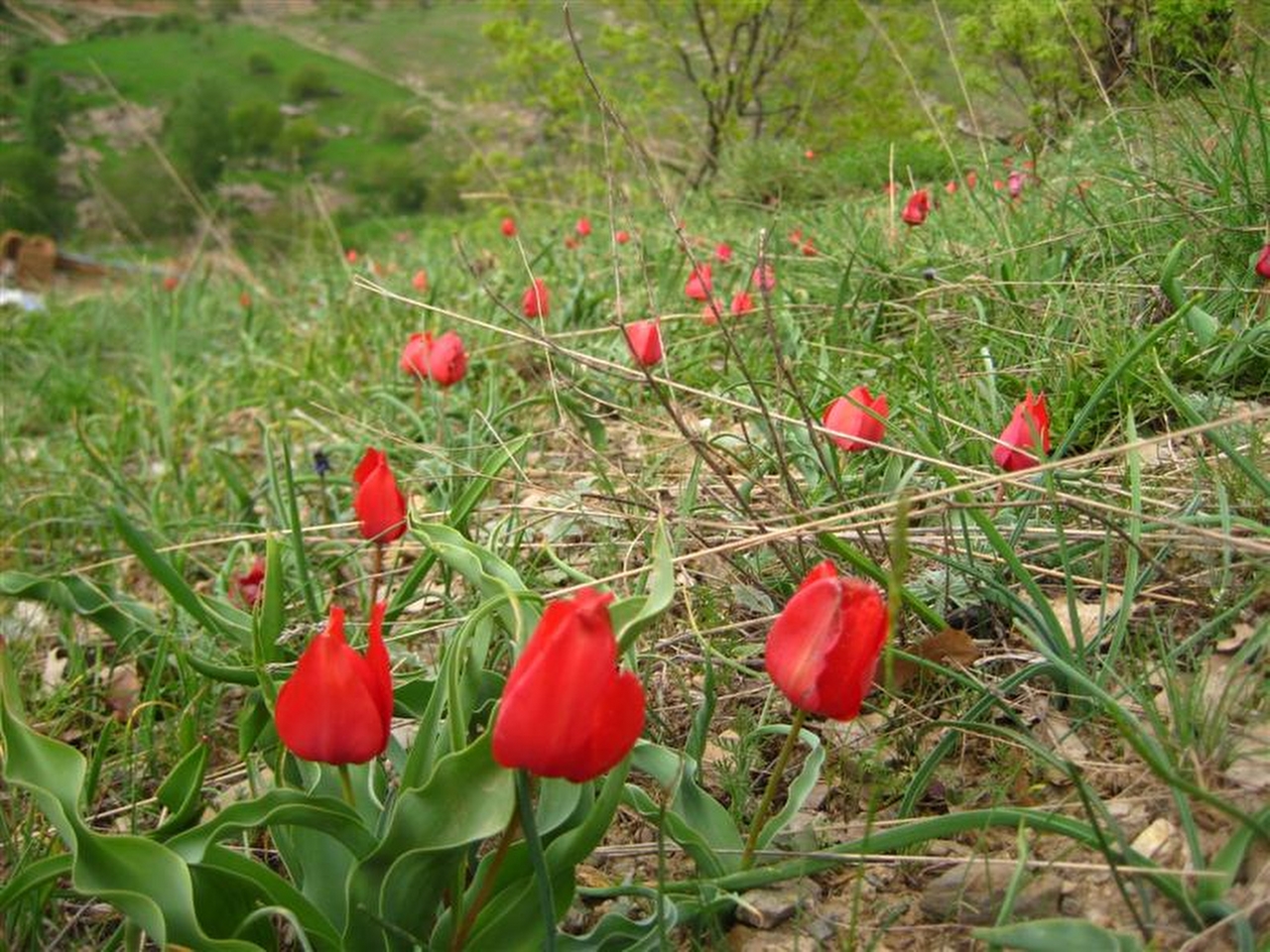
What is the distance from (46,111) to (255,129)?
5.01m

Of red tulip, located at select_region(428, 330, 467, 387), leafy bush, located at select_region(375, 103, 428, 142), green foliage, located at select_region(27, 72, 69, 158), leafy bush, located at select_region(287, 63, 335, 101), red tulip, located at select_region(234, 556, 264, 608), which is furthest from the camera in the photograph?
leafy bush, located at select_region(287, 63, 335, 101)

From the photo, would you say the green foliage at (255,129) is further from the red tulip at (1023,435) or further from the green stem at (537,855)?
the green stem at (537,855)

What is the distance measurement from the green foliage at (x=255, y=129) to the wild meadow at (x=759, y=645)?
25.0 feet

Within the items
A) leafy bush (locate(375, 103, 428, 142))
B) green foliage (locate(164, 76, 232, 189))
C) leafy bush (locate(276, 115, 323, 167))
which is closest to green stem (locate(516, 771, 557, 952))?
leafy bush (locate(276, 115, 323, 167))

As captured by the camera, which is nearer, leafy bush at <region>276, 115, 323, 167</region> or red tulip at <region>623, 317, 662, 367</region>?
red tulip at <region>623, 317, 662, 367</region>

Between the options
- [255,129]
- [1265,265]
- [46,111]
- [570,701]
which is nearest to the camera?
[570,701]

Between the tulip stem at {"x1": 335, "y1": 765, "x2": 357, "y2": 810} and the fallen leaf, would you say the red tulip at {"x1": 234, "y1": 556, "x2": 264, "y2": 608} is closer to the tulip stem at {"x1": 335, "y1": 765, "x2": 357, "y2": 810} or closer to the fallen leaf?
the tulip stem at {"x1": 335, "y1": 765, "x2": 357, "y2": 810}

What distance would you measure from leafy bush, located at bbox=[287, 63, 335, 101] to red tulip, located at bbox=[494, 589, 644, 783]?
27.6 metres

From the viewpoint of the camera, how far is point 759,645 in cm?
138

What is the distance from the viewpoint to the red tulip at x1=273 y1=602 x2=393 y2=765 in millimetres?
838

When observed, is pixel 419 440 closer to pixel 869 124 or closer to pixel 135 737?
pixel 135 737

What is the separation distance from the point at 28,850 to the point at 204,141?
29.4 feet

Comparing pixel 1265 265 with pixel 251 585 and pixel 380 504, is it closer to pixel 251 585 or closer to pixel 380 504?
pixel 380 504

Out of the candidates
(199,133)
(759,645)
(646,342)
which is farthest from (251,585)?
(199,133)
